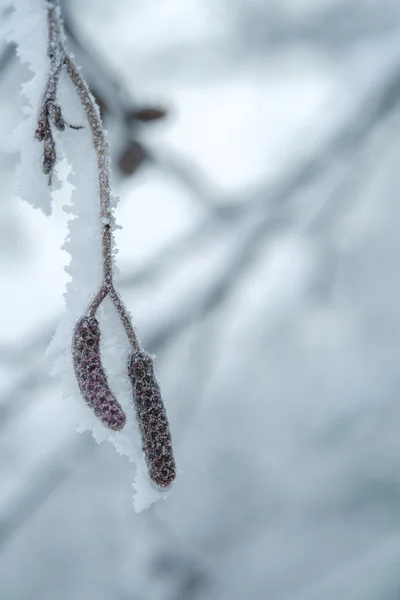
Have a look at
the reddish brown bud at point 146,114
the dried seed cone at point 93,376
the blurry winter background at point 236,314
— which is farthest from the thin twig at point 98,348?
the blurry winter background at point 236,314

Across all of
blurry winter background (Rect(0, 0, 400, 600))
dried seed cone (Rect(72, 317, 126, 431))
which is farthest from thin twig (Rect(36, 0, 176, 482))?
blurry winter background (Rect(0, 0, 400, 600))

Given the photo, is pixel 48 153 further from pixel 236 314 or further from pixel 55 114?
pixel 236 314

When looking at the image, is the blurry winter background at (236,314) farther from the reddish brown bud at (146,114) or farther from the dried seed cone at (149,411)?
the dried seed cone at (149,411)

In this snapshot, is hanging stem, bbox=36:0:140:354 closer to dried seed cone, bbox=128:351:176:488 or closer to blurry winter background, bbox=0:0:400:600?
dried seed cone, bbox=128:351:176:488

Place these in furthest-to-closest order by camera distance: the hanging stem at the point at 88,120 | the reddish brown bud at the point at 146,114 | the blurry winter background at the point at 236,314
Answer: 1. the blurry winter background at the point at 236,314
2. the reddish brown bud at the point at 146,114
3. the hanging stem at the point at 88,120

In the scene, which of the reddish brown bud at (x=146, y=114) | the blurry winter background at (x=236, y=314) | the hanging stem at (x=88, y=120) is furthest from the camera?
the blurry winter background at (x=236, y=314)

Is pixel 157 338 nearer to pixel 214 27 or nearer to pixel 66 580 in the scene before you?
pixel 214 27

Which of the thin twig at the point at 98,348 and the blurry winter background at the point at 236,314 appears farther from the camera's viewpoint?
the blurry winter background at the point at 236,314
